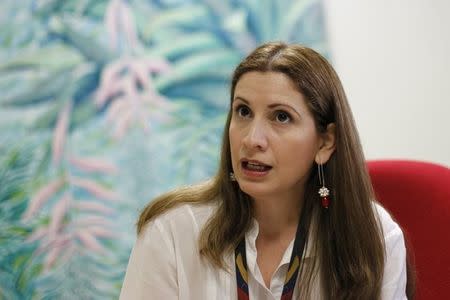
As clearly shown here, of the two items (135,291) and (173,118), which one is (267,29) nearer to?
(173,118)

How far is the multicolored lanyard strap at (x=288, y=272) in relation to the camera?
154 centimetres

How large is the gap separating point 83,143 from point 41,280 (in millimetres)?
499

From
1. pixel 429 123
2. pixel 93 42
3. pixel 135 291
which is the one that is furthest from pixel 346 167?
pixel 429 123

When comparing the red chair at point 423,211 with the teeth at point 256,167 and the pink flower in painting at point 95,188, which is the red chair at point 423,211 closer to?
the teeth at point 256,167

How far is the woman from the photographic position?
4.84 ft

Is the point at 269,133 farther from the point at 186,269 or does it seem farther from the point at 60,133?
the point at 60,133

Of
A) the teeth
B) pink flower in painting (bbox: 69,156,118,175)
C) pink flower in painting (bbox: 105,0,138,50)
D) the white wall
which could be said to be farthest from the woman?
the white wall

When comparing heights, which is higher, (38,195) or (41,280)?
(38,195)

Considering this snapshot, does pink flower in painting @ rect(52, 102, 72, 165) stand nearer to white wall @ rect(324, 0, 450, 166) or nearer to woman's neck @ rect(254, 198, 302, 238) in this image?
woman's neck @ rect(254, 198, 302, 238)

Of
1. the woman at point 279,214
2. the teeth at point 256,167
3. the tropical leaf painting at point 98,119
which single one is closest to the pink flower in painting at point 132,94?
the tropical leaf painting at point 98,119

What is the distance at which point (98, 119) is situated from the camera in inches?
90.8

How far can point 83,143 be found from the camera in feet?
7.52

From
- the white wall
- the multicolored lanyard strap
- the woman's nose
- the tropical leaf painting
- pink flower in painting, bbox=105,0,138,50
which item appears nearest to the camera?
the woman's nose

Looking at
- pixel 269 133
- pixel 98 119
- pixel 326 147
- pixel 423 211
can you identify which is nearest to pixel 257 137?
pixel 269 133
